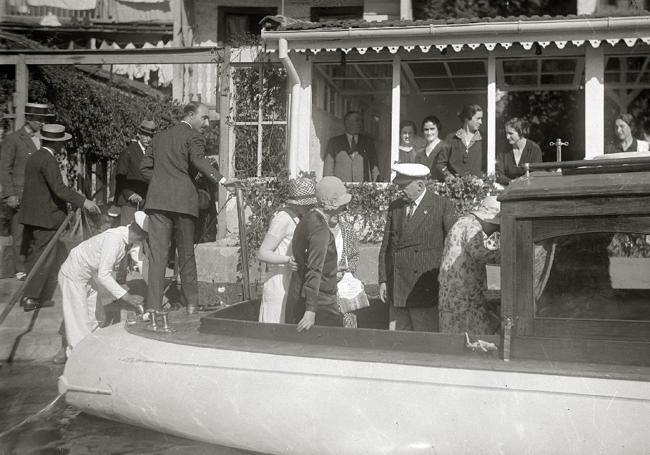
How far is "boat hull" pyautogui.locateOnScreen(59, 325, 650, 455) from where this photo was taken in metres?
3.52

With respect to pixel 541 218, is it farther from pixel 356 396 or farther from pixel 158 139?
pixel 158 139

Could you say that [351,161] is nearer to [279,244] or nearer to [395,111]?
[395,111]

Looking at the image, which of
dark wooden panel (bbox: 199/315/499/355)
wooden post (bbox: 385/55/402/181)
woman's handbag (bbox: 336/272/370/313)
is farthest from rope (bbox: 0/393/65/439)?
wooden post (bbox: 385/55/402/181)

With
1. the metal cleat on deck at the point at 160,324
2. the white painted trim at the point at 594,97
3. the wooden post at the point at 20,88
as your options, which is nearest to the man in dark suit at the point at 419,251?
the metal cleat on deck at the point at 160,324

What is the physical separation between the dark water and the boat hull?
0.13 metres

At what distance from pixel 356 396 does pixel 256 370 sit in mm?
605

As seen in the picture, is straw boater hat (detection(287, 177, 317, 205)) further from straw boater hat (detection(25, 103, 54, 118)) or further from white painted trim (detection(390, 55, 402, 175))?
straw boater hat (detection(25, 103, 54, 118))

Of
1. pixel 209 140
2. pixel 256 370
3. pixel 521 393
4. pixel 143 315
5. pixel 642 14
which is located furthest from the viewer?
pixel 209 140

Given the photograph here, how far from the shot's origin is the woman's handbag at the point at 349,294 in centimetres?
543

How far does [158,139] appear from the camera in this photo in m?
6.83

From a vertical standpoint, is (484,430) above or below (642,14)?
below

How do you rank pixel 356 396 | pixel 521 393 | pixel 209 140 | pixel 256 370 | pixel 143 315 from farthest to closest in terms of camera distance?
pixel 209 140 < pixel 143 315 < pixel 256 370 < pixel 356 396 < pixel 521 393

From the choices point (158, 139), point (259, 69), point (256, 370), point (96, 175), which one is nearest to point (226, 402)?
point (256, 370)

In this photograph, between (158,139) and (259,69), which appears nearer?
(158,139)
